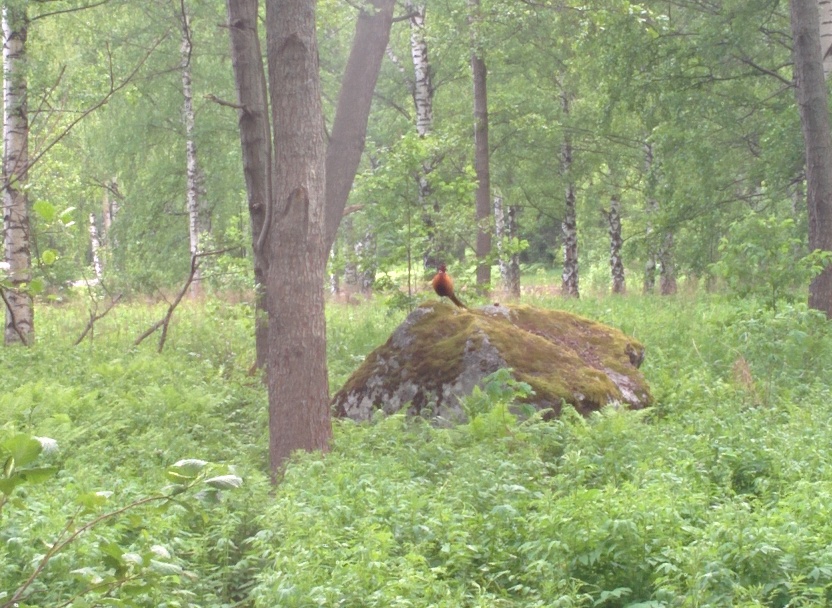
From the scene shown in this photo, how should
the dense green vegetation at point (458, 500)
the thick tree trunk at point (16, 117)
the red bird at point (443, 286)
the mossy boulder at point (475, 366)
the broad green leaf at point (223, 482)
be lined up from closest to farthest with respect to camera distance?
1. the broad green leaf at point (223, 482)
2. the dense green vegetation at point (458, 500)
3. the mossy boulder at point (475, 366)
4. the red bird at point (443, 286)
5. the thick tree trunk at point (16, 117)

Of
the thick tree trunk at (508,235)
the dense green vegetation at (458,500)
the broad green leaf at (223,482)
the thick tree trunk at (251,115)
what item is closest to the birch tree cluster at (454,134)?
the thick tree trunk at (508,235)

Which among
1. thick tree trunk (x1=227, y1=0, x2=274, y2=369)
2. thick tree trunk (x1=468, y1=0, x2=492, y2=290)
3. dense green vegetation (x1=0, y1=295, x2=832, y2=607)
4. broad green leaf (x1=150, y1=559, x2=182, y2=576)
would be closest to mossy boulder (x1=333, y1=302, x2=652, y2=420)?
dense green vegetation (x1=0, y1=295, x2=832, y2=607)

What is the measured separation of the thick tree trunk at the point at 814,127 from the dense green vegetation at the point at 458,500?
2.39 m

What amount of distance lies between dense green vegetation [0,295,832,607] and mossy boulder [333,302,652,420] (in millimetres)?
472

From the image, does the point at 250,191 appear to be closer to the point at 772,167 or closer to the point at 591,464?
the point at 591,464

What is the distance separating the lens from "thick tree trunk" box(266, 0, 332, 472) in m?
7.04

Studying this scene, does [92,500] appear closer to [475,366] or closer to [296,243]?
[296,243]

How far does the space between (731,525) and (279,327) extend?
392cm

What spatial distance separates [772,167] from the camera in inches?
579

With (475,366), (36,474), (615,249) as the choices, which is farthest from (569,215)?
(36,474)

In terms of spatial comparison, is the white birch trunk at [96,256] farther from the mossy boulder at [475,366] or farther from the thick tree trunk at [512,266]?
the thick tree trunk at [512,266]

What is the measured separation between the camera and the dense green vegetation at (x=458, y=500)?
162 inches

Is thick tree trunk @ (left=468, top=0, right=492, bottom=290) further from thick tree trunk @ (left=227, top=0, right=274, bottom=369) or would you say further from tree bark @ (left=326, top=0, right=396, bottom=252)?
thick tree trunk @ (left=227, top=0, right=274, bottom=369)

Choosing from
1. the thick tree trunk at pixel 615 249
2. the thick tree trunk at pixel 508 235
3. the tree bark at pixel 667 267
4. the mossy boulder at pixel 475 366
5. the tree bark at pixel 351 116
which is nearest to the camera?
the mossy boulder at pixel 475 366
